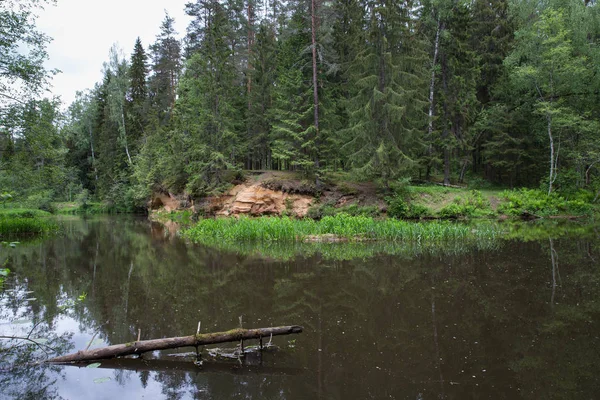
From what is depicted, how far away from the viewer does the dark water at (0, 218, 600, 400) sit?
185 inches

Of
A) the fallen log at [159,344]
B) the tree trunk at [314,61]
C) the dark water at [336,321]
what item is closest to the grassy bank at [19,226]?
the dark water at [336,321]

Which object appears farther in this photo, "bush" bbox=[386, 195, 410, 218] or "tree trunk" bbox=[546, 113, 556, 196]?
"tree trunk" bbox=[546, 113, 556, 196]

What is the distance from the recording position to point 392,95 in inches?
856

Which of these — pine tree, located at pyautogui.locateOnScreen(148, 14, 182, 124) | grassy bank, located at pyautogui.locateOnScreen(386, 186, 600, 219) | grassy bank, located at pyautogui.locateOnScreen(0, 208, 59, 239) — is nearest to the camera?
grassy bank, located at pyautogui.locateOnScreen(0, 208, 59, 239)

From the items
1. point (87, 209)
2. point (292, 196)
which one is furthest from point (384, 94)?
point (87, 209)

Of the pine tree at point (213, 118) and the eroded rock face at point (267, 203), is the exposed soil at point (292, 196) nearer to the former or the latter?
the eroded rock face at point (267, 203)

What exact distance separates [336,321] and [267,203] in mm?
18629

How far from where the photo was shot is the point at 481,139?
1251 inches

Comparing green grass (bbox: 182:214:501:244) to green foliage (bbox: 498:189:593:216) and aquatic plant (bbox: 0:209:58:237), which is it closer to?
green foliage (bbox: 498:189:593:216)

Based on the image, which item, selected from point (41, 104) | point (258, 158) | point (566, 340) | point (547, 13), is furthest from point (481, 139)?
point (41, 104)

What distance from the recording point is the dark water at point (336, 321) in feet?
15.4

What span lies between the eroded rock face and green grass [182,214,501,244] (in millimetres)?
5811

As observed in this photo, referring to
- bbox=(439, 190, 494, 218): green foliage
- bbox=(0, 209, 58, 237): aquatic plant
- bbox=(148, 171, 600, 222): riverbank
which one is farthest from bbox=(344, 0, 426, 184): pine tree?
bbox=(0, 209, 58, 237): aquatic plant

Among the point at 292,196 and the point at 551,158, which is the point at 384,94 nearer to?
the point at 292,196
